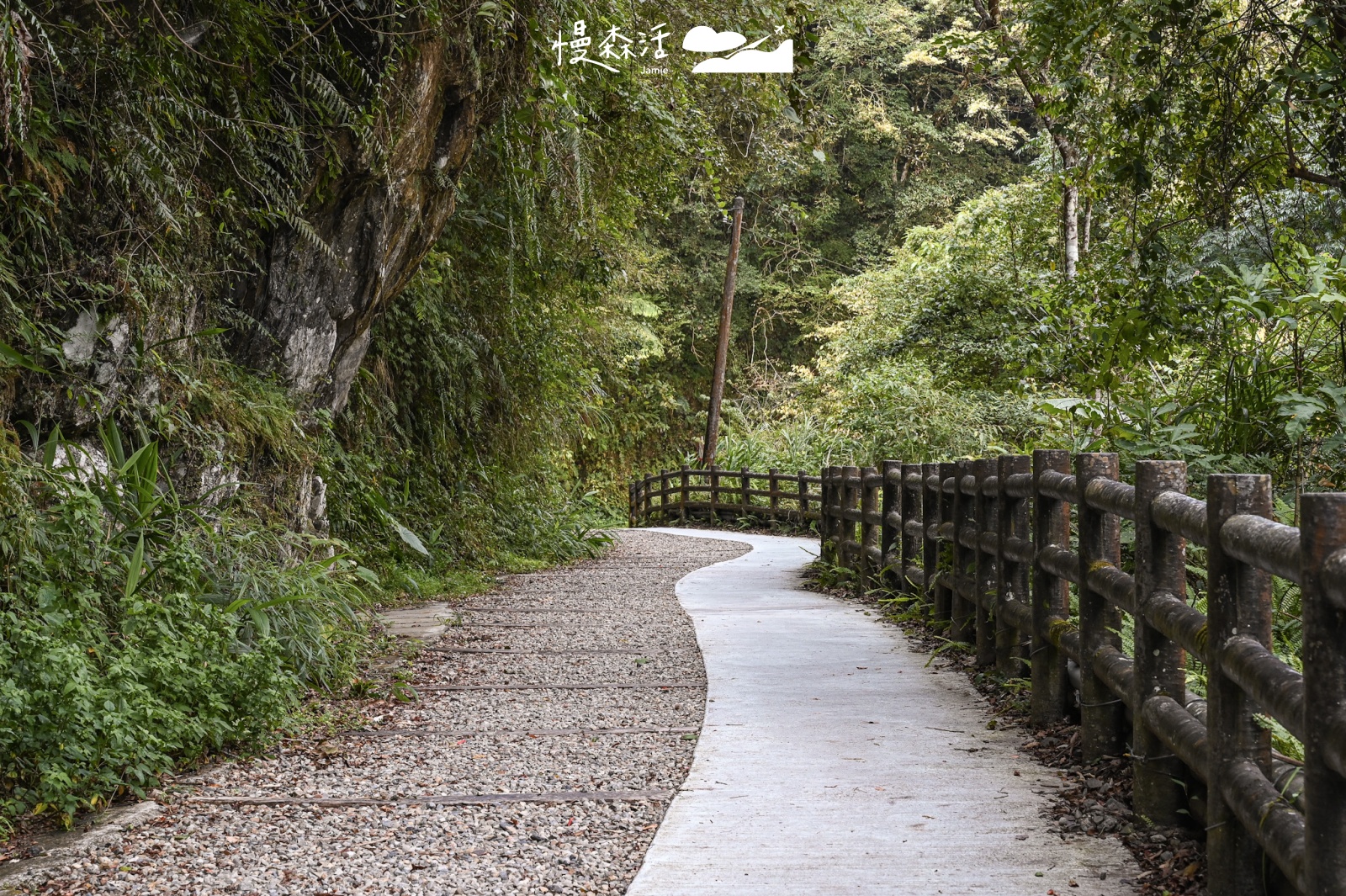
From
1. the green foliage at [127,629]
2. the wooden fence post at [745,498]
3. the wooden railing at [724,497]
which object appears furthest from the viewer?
the wooden fence post at [745,498]

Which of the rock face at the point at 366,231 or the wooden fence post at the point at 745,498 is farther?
the wooden fence post at the point at 745,498

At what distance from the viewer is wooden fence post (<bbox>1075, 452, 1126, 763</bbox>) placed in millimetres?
4094

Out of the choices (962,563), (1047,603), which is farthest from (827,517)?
(1047,603)

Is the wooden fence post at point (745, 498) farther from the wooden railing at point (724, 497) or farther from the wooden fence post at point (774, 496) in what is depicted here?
the wooden fence post at point (774, 496)

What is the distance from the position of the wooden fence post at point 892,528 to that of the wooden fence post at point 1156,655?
5.26 m

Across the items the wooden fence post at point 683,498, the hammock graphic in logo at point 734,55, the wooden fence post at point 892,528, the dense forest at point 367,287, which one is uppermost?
the hammock graphic in logo at point 734,55

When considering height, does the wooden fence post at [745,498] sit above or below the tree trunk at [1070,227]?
below

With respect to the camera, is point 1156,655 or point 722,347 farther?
point 722,347

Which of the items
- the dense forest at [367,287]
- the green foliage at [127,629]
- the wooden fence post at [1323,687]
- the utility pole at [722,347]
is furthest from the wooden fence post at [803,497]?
the wooden fence post at [1323,687]

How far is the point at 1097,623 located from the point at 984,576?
1901 mm

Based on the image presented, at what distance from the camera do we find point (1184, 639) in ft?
10.3

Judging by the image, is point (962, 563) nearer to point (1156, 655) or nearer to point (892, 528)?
point (892, 528)

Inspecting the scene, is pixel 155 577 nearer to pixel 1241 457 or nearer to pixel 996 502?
pixel 996 502

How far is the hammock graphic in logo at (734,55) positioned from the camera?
31.5ft
